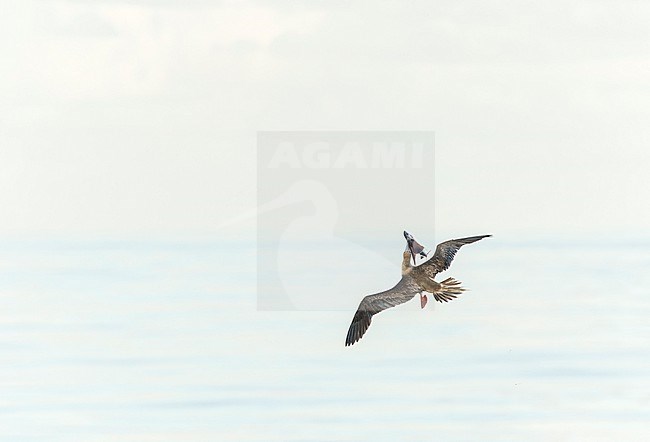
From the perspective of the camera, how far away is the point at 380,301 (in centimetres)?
2127

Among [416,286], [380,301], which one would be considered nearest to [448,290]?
[416,286]

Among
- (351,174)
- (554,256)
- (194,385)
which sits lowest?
(194,385)

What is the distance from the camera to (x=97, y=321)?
26625mm

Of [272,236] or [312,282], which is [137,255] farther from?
[312,282]

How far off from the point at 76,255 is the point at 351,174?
1626cm

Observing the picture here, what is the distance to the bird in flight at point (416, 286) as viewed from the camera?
2086 centimetres

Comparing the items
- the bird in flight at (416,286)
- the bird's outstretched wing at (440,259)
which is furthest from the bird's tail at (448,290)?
the bird's outstretched wing at (440,259)

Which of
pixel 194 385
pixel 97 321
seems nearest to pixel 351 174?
pixel 97 321

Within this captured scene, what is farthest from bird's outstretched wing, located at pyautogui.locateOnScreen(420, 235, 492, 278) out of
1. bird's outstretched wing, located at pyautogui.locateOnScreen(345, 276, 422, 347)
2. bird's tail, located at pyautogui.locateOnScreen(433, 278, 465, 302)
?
bird's outstretched wing, located at pyautogui.locateOnScreen(345, 276, 422, 347)

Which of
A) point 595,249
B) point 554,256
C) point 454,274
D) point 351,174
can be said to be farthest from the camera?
point 351,174

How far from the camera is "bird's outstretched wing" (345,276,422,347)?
21.2 meters

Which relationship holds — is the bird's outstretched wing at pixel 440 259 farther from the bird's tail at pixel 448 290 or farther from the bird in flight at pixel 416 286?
the bird's tail at pixel 448 290

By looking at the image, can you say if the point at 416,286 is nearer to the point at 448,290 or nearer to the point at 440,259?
the point at 448,290

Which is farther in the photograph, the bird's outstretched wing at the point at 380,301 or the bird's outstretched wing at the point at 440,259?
the bird's outstretched wing at the point at 380,301
